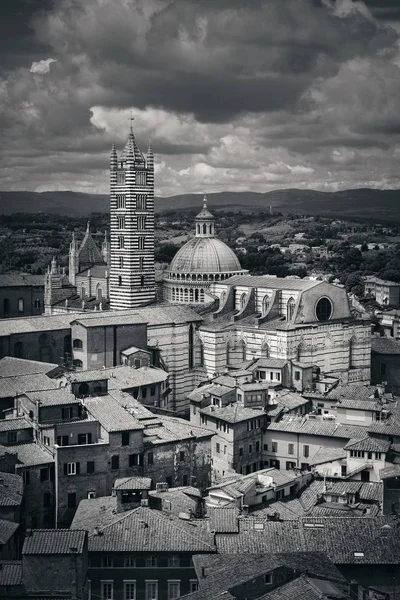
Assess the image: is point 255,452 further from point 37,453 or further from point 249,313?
point 249,313

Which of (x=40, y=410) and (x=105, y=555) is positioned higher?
(x=40, y=410)

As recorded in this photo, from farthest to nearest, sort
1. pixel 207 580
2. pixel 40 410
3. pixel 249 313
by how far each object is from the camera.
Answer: pixel 249 313, pixel 40 410, pixel 207 580

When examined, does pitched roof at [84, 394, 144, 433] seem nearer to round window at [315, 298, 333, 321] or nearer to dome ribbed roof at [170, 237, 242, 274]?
round window at [315, 298, 333, 321]

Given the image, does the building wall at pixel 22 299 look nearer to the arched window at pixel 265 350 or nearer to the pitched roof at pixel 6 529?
the arched window at pixel 265 350

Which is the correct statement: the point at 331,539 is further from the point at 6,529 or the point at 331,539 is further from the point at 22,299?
the point at 22,299


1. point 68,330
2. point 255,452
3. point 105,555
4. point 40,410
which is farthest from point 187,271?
point 105,555

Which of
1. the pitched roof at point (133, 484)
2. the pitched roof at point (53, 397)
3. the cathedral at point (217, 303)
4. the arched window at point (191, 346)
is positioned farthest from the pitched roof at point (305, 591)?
the arched window at point (191, 346)

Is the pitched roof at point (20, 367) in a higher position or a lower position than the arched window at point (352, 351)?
higher
